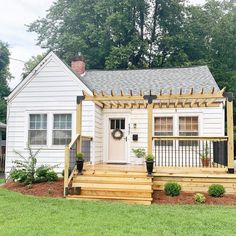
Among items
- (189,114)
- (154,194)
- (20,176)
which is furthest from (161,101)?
(20,176)

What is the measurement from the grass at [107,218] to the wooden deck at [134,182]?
807mm

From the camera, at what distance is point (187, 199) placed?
7031 mm

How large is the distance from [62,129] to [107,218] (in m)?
6.00

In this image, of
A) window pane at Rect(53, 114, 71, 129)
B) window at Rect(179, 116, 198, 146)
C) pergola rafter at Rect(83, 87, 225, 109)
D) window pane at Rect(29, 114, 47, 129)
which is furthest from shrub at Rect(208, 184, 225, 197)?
window pane at Rect(29, 114, 47, 129)

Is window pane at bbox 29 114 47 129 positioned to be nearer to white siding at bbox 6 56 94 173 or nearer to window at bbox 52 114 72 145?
white siding at bbox 6 56 94 173

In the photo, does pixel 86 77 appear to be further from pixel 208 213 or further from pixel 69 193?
pixel 208 213

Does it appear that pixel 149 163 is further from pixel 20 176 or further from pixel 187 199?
pixel 20 176

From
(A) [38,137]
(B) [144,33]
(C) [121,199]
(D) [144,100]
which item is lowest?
(C) [121,199]

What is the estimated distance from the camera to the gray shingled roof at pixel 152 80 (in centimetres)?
1151

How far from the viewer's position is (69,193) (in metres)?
7.58

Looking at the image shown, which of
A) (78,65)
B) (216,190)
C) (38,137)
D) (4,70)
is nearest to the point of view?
(216,190)

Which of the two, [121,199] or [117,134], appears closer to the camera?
[121,199]

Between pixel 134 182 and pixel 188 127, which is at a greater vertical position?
pixel 188 127

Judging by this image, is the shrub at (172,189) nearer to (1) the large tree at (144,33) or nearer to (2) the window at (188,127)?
(2) the window at (188,127)
